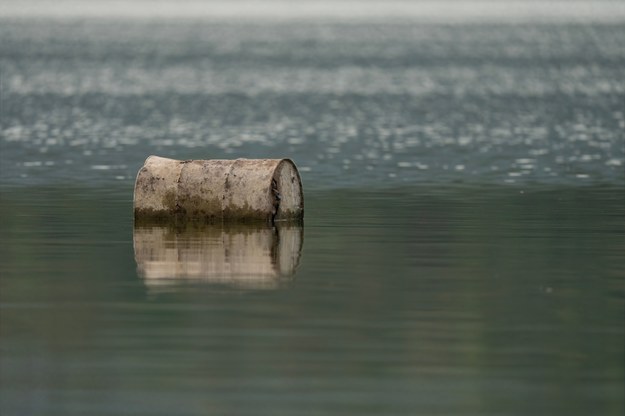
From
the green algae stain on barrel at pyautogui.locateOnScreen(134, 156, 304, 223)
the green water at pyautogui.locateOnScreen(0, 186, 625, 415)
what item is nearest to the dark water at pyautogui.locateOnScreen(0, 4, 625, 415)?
the green water at pyautogui.locateOnScreen(0, 186, 625, 415)

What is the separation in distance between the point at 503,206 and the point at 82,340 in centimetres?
1383

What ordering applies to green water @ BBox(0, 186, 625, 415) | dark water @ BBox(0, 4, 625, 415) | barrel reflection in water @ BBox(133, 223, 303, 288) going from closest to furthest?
green water @ BBox(0, 186, 625, 415) → dark water @ BBox(0, 4, 625, 415) → barrel reflection in water @ BBox(133, 223, 303, 288)

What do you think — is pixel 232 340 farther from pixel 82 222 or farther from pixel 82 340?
pixel 82 222

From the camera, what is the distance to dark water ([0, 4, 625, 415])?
14438 mm

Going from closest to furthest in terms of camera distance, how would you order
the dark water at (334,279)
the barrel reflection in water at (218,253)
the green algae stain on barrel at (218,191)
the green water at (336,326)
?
the green water at (336,326) → the dark water at (334,279) → the barrel reflection in water at (218,253) → the green algae stain on barrel at (218,191)

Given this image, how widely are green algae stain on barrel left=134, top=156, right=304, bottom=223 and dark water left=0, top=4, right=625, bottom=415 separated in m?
0.45

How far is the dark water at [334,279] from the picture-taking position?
1444 centimetres

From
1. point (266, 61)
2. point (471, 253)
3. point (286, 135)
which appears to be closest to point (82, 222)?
point (471, 253)

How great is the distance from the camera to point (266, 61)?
121 meters

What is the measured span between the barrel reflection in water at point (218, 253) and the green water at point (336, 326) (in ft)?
0.54

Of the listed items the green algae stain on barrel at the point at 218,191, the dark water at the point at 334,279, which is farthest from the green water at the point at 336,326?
the green algae stain on barrel at the point at 218,191

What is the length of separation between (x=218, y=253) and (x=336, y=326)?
5.40 metres

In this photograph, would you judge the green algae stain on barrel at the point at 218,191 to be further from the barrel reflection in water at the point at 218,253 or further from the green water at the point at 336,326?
the green water at the point at 336,326

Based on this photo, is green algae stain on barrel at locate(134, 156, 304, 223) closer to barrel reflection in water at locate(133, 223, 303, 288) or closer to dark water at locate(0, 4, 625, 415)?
barrel reflection in water at locate(133, 223, 303, 288)
